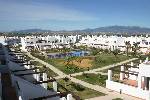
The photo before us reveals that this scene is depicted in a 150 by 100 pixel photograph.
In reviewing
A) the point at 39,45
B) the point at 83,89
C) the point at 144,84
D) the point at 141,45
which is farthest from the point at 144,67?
the point at 39,45

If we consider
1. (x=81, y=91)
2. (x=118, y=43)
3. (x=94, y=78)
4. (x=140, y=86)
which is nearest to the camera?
(x=140, y=86)

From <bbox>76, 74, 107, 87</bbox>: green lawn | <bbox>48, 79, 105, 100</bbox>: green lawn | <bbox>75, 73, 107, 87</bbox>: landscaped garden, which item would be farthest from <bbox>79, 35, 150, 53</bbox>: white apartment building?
<bbox>48, 79, 105, 100</bbox>: green lawn

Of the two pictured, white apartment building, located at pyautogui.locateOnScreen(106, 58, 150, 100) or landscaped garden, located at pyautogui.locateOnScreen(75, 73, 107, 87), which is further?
landscaped garden, located at pyautogui.locateOnScreen(75, 73, 107, 87)

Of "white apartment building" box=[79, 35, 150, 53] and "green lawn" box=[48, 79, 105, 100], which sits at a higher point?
"white apartment building" box=[79, 35, 150, 53]

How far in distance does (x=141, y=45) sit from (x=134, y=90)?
75.9m

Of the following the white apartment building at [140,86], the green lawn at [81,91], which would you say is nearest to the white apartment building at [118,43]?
the green lawn at [81,91]

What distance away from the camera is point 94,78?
192ft

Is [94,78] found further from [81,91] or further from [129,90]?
[129,90]

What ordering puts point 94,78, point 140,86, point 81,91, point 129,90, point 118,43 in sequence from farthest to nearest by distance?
point 118,43 < point 94,78 < point 81,91 < point 129,90 < point 140,86

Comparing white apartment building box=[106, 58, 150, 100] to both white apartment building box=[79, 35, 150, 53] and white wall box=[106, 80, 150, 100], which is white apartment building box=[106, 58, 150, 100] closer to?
white wall box=[106, 80, 150, 100]

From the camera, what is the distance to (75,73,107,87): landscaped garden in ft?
174

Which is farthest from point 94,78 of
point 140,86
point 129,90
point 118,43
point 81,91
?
point 118,43

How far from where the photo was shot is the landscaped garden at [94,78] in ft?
174

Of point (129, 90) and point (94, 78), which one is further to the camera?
point (94, 78)
